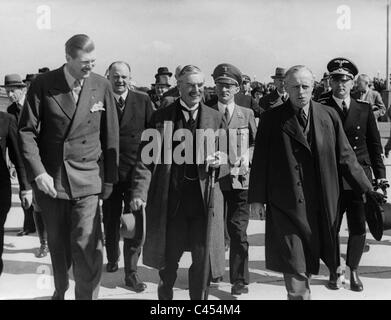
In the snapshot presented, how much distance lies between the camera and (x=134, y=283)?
557cm

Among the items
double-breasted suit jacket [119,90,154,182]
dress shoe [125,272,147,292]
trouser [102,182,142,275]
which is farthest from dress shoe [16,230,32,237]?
dress shoe [125,272,147,292]

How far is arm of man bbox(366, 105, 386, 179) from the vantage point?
5.72 m

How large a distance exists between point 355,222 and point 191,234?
5.95 feet

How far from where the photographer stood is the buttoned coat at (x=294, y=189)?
447 centimetres

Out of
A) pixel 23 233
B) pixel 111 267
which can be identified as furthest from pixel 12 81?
pixel 111 267

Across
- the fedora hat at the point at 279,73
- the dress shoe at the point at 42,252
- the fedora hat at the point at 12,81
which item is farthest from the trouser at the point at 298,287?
the fedora hat at the point at 12,81

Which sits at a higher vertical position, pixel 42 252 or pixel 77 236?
pixel 77 236

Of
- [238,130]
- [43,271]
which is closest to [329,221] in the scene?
[238,130]

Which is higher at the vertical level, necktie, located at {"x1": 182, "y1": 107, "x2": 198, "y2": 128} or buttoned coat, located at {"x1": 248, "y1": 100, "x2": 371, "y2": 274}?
necktie, located at {"x1": 182, "y1": 107, "x2": 198, "y2": 128}

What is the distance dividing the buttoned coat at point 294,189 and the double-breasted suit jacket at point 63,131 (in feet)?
4.00

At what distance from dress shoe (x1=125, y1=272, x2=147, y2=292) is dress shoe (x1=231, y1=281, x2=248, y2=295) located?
80 centimetres

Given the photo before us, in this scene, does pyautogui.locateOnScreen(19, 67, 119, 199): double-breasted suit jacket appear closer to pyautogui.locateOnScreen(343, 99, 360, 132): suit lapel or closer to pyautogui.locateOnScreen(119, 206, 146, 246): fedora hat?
pyautogui.locateOnScreen(119, 206, 146, 246): fedora hat

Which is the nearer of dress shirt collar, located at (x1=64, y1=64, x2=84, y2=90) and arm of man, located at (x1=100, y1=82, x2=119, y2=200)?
dress shirt collar, located at (x1=64, y1=64, x2=84, y2=90)

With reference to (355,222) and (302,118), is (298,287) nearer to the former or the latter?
(302,118)
